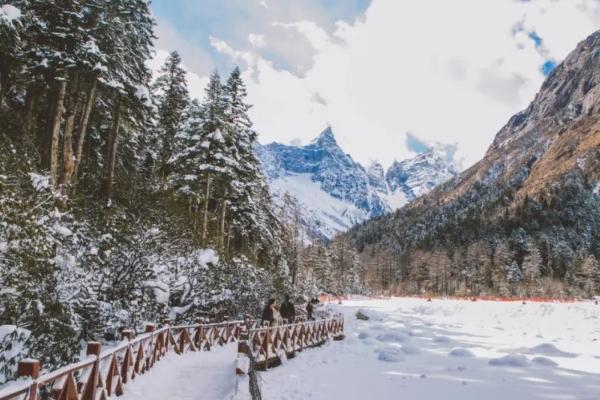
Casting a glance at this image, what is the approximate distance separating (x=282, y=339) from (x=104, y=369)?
928cm

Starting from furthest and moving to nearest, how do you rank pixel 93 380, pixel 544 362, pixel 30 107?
1. pixel 30 107
2. pixel 544 362
3. pixel 93 380

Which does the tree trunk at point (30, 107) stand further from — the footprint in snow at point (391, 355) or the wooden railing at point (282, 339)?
the footprint in snow at point (391, 355)

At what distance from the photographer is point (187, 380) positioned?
37.2 ft

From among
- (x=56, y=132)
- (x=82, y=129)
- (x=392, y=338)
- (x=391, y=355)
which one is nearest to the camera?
(x=56, y=132)

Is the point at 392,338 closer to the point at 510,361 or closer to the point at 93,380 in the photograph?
the point at 510,361

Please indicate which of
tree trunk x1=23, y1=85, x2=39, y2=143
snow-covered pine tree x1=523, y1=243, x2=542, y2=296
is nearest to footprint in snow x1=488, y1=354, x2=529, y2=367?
tree trunk x1=23, y1=85, x2=39, y2=143

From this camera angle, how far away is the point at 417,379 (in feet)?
53.1

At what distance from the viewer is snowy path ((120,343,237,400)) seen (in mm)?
9703

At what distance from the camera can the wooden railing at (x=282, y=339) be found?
14328 millimetres

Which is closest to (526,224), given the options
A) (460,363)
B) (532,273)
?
(532,273)

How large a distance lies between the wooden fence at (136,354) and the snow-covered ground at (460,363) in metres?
0.89

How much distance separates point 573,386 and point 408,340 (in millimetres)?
12704

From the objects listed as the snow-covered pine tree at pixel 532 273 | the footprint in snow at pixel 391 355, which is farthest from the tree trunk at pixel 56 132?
the snow-covered pine tree at pixel 532 273

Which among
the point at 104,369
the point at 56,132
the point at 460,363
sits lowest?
the point at 460,363
